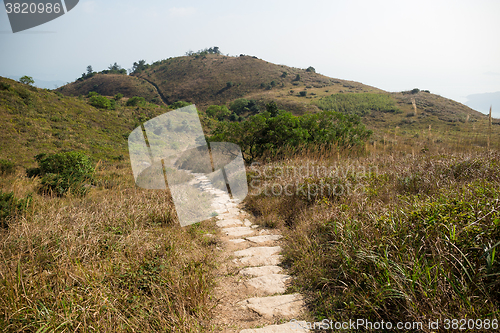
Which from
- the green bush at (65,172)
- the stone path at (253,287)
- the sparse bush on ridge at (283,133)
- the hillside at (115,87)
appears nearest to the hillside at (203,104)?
the hillside at (115,87)

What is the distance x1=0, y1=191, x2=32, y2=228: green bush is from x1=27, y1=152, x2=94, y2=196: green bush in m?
1.15

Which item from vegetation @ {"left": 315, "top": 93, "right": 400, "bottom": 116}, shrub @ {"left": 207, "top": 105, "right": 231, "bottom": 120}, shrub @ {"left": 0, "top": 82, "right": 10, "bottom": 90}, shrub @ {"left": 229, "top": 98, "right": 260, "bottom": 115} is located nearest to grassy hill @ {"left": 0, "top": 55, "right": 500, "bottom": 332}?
shrub @ {"left": 0, "top": 82, "right": 10, "bottom": 90}

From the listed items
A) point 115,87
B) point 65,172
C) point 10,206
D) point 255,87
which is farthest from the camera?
point 115,87

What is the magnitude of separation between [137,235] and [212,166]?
5.50 m

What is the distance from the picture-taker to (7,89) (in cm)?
2341

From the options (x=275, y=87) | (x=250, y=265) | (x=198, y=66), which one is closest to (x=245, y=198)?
(x=250, y=265)

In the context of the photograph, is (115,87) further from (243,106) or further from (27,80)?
(243,106)

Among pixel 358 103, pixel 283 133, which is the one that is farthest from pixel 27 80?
pixel 358 103

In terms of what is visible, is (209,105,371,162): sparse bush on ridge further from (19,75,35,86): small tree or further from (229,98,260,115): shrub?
(229,98,260,115): shrub

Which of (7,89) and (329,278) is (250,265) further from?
(7,89)

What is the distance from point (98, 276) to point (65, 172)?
473 centimetres

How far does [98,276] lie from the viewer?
6.10 ft

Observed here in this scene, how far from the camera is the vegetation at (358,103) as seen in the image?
39.2 m

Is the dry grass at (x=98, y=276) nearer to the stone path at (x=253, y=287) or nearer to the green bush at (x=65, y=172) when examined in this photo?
the stone path at (x=253, y=287)
